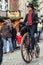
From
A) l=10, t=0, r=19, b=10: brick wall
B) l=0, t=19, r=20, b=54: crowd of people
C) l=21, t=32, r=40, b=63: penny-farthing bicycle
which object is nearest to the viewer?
l=21, t=32, r=40, b=63: penny-farthing bicycle

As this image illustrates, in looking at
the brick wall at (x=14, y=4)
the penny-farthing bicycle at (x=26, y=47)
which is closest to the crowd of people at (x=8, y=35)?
the penny-farthing bicycle at (x=26, y=47)

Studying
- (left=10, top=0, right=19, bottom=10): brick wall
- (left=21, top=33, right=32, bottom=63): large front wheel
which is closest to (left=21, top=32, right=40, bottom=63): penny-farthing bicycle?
(left=21, top=33, right=32, bottom=63): large front wheel

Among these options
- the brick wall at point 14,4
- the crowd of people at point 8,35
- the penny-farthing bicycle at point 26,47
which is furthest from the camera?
the brick wall at point 14,4

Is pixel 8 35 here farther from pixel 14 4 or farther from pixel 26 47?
pixel 14 4

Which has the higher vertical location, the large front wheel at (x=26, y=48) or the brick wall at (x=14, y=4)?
the large front wheel at (x=26, y=48)

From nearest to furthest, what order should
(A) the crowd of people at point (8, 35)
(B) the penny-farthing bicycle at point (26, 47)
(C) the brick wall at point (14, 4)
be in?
1. (B) the penny-farthing bicycle at point (26, 47)
2. (A) the crowd of people at point (8, 35)
3. (C) the brick wall at point (14, 4)

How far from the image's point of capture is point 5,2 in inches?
1176

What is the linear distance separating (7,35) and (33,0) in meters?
11.6

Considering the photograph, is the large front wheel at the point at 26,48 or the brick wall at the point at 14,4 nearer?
the large front wheel at the point at 26,48

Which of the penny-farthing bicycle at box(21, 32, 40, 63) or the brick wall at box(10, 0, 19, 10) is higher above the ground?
the penny-farthing bicycle at box(21, 32, 40, 63)

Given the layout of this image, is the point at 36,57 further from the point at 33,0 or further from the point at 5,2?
the point at 5,2

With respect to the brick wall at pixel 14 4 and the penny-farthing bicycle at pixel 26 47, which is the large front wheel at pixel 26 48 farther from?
the brick wall at pixel 14 4

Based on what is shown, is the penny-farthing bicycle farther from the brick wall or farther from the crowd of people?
the brick wall

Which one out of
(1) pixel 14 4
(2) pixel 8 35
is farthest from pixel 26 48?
(1) pixel 14 4
